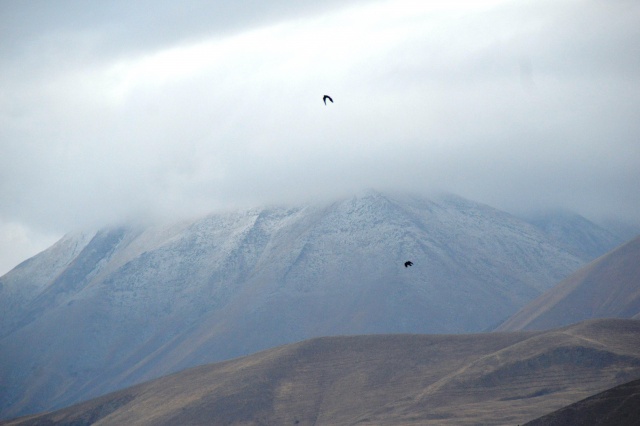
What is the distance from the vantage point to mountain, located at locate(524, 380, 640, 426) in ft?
449

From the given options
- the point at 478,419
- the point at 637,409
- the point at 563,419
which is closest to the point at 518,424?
the point at 478,419

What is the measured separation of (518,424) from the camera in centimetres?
18625

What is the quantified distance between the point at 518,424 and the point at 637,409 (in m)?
52.0

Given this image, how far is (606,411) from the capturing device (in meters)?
141

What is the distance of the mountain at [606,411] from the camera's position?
5394 inches

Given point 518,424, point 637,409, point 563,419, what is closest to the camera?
point 637,409

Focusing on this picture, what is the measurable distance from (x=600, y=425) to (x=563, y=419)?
30.7 feet

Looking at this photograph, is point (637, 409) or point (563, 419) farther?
point (563, 419)

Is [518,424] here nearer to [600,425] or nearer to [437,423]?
[437,423]

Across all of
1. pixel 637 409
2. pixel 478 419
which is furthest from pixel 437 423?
pixel 637 409

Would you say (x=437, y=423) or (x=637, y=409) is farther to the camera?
(x=437, y=423)

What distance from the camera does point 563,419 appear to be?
148 m

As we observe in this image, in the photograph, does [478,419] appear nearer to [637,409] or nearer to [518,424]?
[518,424]

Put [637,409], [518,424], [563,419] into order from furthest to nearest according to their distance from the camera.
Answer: [518,424], [563,419], [637,409]
